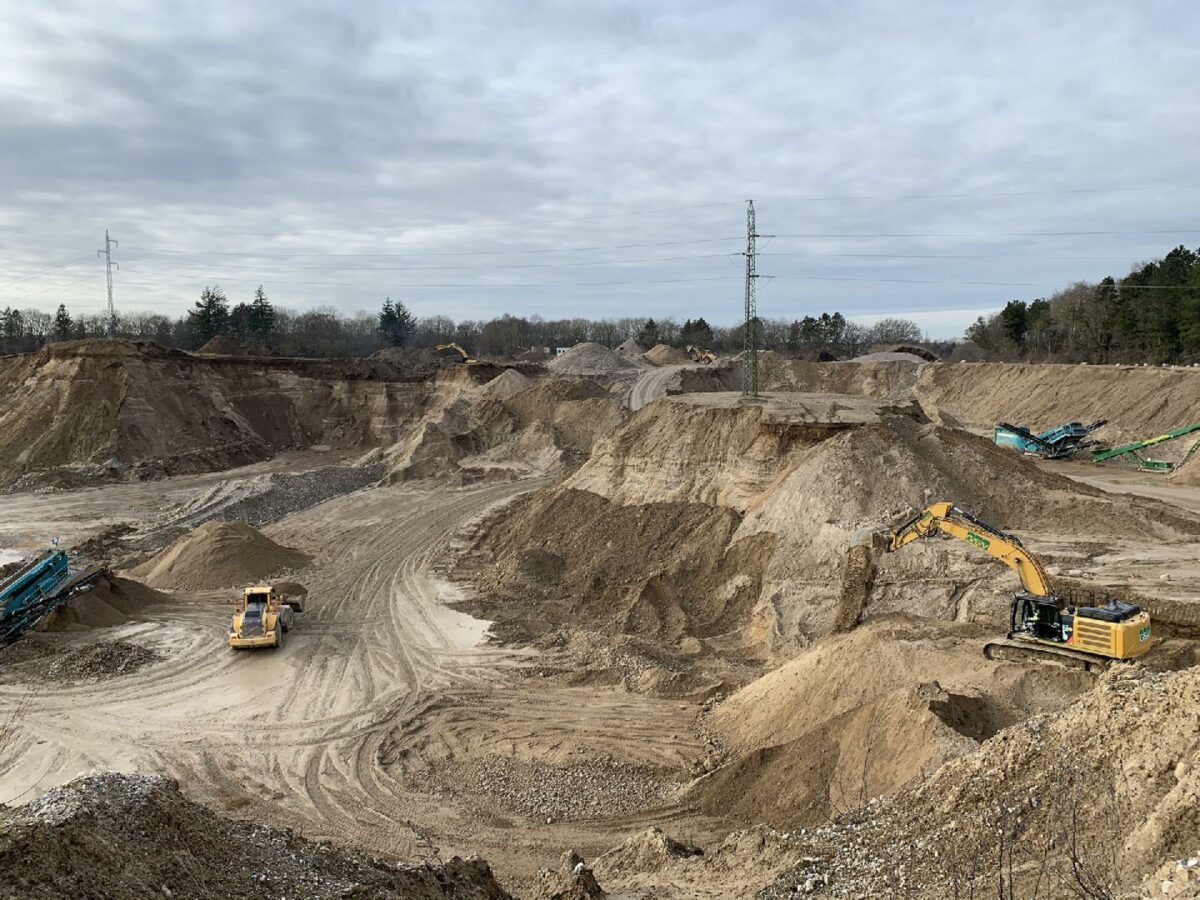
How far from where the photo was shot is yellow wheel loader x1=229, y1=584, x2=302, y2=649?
18188mm

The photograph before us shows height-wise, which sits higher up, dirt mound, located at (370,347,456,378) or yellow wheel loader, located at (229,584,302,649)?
dirt mound, located at (370,347,456,378)

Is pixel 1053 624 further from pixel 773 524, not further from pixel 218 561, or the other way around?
pixel 218 561

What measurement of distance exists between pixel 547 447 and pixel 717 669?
79.9 ft

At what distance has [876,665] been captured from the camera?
13.5 m

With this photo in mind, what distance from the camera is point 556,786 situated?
1267cm

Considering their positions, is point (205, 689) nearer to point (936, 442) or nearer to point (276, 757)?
point (276, 757)

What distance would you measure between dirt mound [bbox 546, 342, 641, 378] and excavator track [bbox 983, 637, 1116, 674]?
48165 millimetres

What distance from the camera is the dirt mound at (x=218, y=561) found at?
23938 millimetres

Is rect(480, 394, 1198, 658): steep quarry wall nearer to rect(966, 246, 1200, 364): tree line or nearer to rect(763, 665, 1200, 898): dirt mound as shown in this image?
rect(763, 665, 1200, 898): dirt mound

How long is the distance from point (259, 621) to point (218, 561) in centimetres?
705

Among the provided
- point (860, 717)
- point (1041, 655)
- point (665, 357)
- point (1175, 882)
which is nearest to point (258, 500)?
point (860, 717)

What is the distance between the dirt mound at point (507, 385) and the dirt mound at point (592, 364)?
1020 cm

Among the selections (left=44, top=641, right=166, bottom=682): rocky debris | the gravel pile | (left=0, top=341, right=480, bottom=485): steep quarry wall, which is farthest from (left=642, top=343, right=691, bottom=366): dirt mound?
(left=44, top=641, right=166, bottom=682): rocky debris

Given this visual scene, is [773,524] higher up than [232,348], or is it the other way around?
[232,348]
